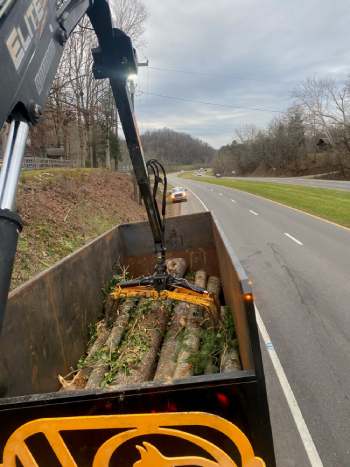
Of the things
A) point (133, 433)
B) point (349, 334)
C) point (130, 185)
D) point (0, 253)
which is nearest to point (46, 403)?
point (133, 433)

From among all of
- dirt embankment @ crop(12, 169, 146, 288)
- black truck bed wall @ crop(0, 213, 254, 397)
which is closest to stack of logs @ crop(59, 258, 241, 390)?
black truck bed wall @ crop(0, 213, 254, 397)

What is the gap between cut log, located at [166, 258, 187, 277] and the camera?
664cm

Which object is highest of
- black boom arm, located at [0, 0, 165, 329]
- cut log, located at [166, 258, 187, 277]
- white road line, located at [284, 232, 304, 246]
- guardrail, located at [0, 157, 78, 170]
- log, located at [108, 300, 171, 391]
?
guardrail, located at [0, 157, 78, 170]

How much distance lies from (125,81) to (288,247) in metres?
9.67

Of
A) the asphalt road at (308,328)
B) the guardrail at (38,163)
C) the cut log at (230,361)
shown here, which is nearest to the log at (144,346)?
the cut log at (230,361)

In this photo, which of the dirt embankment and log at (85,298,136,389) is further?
the dirt embankment

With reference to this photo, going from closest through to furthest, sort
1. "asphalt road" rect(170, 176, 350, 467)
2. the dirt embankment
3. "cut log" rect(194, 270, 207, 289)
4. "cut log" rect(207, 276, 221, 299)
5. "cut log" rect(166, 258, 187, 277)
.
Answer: "asphalt road" rect(170, 176, 350, 467) → "cut log" rect(207, 276, 221, 299) → "cut log" rect(194, 270, 207, 289) → "cut log" rect(166, 258, 187, 277) → the dirt embankment

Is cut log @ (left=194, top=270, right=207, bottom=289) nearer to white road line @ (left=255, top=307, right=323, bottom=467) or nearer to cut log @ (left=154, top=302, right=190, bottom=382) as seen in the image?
cut log @ (left=154, top=302, right=190, bottom=382)

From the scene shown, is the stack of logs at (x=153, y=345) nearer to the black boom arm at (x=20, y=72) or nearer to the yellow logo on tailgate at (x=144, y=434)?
the yellow logo on tailgate at (x=144, y=434)

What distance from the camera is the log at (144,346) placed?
369cm

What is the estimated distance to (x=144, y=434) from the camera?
83.4 inches

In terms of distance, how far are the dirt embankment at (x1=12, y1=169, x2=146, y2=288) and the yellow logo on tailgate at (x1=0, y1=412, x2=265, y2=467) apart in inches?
218

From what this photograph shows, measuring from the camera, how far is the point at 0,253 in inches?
62.1

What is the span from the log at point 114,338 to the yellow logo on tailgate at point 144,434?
4.52ft
